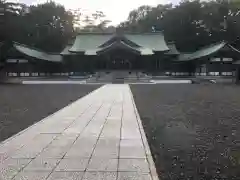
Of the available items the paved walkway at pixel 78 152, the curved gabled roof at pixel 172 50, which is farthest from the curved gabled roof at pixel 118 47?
the paved walkway at pixel 78 152

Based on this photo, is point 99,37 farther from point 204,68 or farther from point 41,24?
point 204,68

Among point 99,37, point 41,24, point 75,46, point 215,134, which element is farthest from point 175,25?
point 215,134

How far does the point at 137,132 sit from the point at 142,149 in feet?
5.37

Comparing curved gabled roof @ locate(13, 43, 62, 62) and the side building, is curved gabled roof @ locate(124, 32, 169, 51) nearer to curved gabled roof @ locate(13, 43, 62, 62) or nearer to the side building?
the side building

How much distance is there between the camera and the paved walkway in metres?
4.50

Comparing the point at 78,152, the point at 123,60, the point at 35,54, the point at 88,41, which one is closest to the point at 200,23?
the point at 123,60

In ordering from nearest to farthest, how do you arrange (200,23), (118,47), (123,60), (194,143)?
(194,143)
(118,47)
(123,60)
(200,23)

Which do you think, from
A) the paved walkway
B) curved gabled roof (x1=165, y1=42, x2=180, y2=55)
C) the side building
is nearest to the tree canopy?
curved gabled roof (x1=165, y1=42, x2=180, y2=55)

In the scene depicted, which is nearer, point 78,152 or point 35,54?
point 78,152

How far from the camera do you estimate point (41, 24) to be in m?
53.8

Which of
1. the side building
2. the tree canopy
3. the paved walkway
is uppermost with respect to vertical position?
the tree canopy

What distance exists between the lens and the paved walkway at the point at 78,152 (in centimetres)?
450

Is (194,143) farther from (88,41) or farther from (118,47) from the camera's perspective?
(88,41)

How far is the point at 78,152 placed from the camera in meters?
5.65
